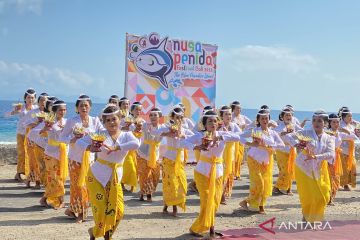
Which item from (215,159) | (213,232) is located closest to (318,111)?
(215,159)

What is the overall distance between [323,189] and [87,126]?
147 inches

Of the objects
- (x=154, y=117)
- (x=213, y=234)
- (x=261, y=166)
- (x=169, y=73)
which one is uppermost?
(x=169, y=73)

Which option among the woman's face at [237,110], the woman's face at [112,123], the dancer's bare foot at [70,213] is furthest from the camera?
the woman's face at [237,110]

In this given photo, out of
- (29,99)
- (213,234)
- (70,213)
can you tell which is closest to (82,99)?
(70,213)

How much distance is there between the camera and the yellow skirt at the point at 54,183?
26.8 feet

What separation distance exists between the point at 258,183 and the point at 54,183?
3.58 meters

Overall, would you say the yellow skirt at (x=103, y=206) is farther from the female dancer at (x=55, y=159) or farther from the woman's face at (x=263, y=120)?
the woman's face at (x=263, y=120)

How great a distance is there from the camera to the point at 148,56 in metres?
13.5

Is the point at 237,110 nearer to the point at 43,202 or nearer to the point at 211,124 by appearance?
the point at 211,124

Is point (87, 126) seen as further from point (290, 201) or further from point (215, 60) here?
point (215, 60)

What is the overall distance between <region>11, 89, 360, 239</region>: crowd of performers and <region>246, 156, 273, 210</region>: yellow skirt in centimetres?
2

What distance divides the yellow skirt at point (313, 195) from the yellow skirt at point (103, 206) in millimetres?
2943

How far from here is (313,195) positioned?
274 inches

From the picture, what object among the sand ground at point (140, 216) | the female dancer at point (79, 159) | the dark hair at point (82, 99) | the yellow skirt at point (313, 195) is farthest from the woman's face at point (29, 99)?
the yellow skirt at point (313, 195)
